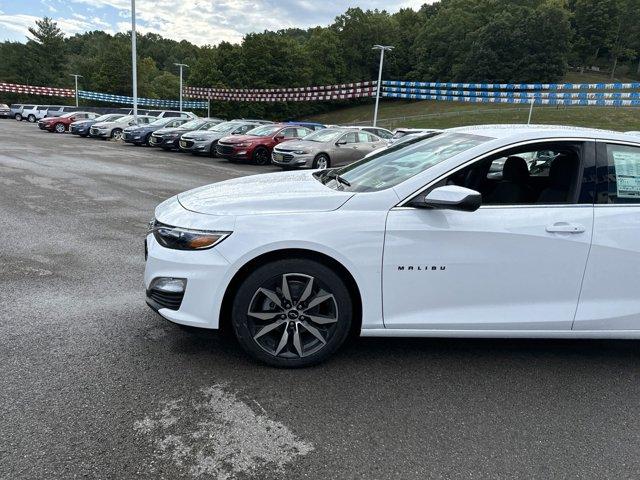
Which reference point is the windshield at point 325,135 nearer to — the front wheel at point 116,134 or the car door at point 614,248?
the car door at point 614,248

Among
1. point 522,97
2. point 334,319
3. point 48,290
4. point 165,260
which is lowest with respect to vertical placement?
point 48,290

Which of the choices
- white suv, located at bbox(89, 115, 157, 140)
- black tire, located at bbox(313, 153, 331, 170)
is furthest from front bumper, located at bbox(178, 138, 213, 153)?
white suv, located at bbox(89, 115, 157, 140)

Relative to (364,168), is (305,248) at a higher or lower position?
lower

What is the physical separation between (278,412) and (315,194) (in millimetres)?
1394

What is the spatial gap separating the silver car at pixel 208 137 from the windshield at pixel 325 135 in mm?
4649

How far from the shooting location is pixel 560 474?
94.7 inches

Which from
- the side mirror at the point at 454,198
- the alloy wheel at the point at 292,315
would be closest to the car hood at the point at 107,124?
the alloy wheel at the point at 292,315

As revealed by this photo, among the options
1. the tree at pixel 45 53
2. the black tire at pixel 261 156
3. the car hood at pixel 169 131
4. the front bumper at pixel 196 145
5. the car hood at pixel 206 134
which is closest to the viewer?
the black tire at pixel 261 156

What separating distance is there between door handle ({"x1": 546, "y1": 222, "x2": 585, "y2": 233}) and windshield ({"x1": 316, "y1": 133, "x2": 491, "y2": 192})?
0.74 m

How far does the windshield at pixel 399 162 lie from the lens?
341cm

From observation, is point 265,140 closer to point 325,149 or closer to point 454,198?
point 325,149

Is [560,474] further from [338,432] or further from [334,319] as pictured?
[334,319]

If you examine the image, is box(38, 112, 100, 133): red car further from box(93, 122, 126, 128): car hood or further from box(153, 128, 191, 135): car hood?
box(153, 128, 191, 135): car hood

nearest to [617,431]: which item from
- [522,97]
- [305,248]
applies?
[305,248]
